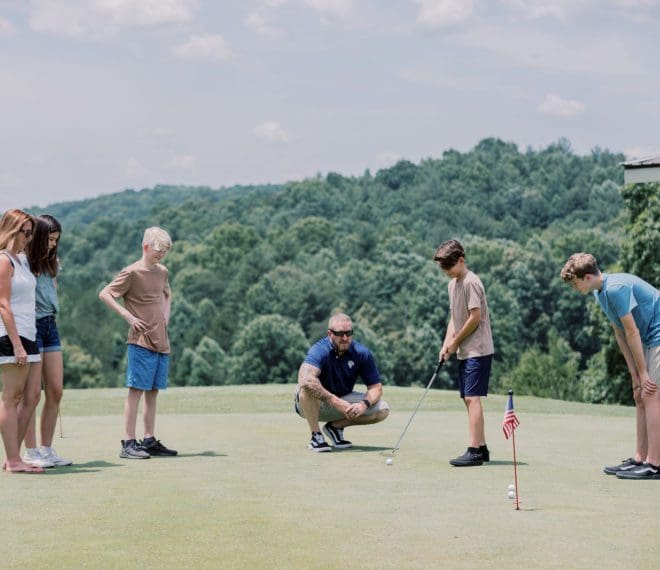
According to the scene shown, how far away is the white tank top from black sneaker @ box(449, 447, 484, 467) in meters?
3.60

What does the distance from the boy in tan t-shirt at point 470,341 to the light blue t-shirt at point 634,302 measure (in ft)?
3.61

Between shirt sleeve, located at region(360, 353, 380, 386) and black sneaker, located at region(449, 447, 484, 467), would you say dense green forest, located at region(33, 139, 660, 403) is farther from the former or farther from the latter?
black sneaker, located at region(449, 447, 484, 467)

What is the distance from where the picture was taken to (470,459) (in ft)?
32.9

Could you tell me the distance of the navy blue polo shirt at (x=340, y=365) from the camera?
37.0 ft

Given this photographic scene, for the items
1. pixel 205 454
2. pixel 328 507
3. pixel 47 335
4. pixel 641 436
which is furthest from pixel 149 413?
pixel 641 436

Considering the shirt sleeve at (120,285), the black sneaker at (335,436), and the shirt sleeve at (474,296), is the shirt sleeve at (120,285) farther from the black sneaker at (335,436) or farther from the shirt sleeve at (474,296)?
the shirt sleeve at (474,296)

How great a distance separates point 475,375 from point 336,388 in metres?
1.74

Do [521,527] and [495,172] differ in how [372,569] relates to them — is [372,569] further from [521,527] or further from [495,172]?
[495,172]

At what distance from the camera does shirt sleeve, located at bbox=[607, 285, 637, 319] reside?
9.24m

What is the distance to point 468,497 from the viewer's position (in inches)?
327

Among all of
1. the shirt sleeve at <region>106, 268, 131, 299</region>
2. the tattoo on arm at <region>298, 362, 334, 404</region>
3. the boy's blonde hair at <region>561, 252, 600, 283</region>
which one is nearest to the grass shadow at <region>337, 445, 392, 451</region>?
the tattoo on arm at <region>298, 362, 334, 404</region>

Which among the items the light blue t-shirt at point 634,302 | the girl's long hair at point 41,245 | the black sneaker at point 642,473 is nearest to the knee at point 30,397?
the girl's long hair at point 41,245

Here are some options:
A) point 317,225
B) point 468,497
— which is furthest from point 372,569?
point 317,225

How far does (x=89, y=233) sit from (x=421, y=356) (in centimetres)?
8367
